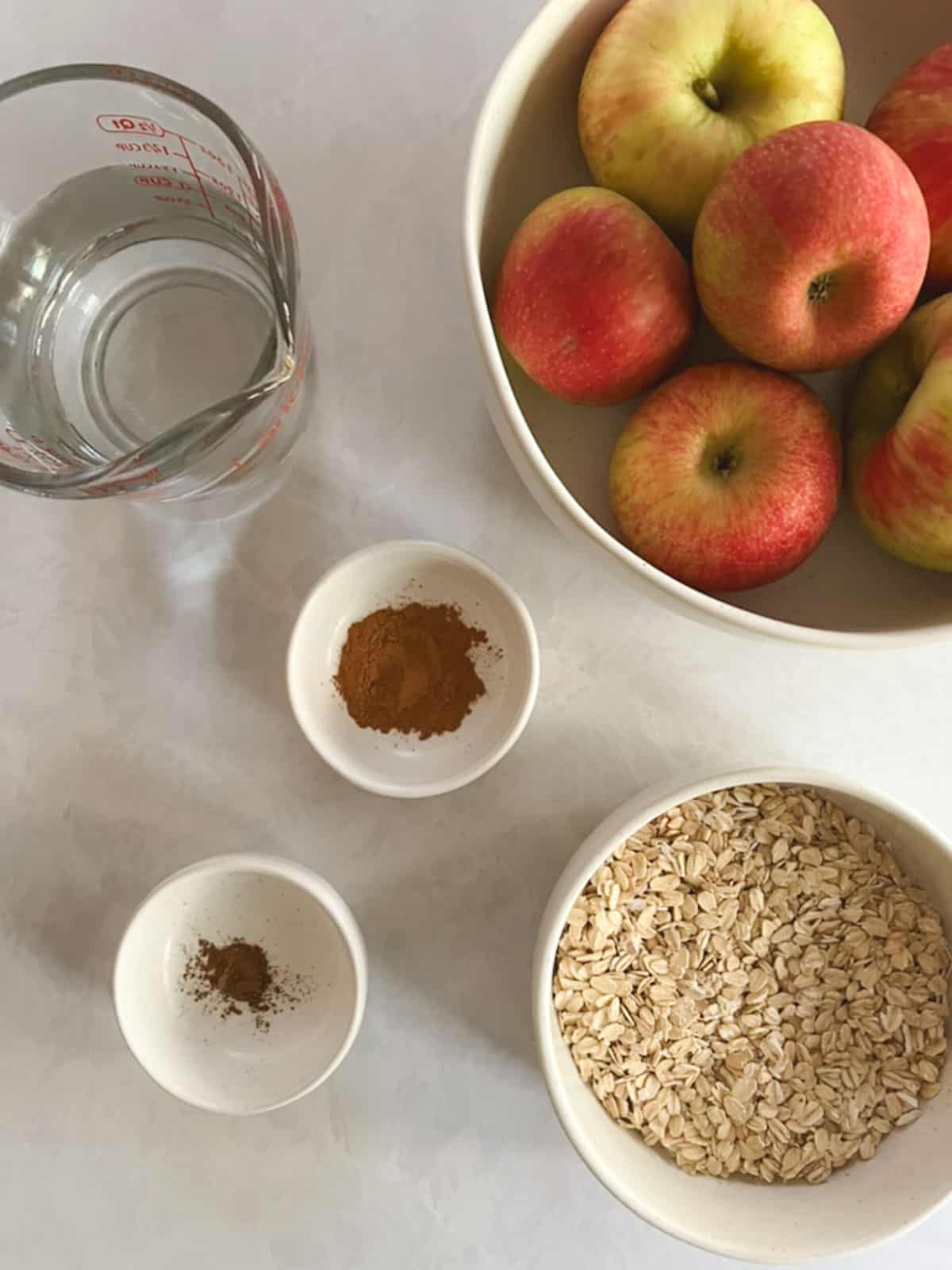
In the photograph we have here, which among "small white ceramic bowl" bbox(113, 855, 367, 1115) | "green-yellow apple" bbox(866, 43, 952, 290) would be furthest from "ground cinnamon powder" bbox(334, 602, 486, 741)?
"green-yellow apple" bbox(866, 43, 952, 290)

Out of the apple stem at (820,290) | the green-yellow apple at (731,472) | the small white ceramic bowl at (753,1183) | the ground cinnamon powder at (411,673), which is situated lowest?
the small white ceramic bowl at (753,1183)

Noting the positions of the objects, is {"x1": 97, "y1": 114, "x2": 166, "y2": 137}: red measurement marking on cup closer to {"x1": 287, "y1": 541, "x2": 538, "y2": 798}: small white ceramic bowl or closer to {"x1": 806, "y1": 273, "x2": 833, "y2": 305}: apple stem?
{"x1": 287, "y1": 541, "x2": 538, "y2": 798}: small white ceramic bowl

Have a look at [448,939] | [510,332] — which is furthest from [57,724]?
[510,332]

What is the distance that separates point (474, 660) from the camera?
77cm

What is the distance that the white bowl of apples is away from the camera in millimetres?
578

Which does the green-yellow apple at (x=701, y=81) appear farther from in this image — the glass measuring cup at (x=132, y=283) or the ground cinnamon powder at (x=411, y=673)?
the ground cinnamon powder at (x=411, y=673)

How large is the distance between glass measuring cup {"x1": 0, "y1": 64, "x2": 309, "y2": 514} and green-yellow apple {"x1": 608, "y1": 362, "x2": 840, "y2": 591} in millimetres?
218

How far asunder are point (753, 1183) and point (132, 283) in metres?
0.73

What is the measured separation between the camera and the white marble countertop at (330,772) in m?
Result: 0.76

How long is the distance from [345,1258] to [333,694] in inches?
16.1

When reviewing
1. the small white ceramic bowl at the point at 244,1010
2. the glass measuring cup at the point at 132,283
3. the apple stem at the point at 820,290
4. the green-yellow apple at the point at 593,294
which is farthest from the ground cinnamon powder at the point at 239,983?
the apple stem at the point at 820,290

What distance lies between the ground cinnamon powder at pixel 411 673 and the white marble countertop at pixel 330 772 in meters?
0.05

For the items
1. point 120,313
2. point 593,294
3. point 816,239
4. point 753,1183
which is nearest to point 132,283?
point 120,313

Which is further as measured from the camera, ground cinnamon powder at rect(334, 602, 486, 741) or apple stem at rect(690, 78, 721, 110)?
ground cinnamon powder at rect(334, 602, 486, 741)
